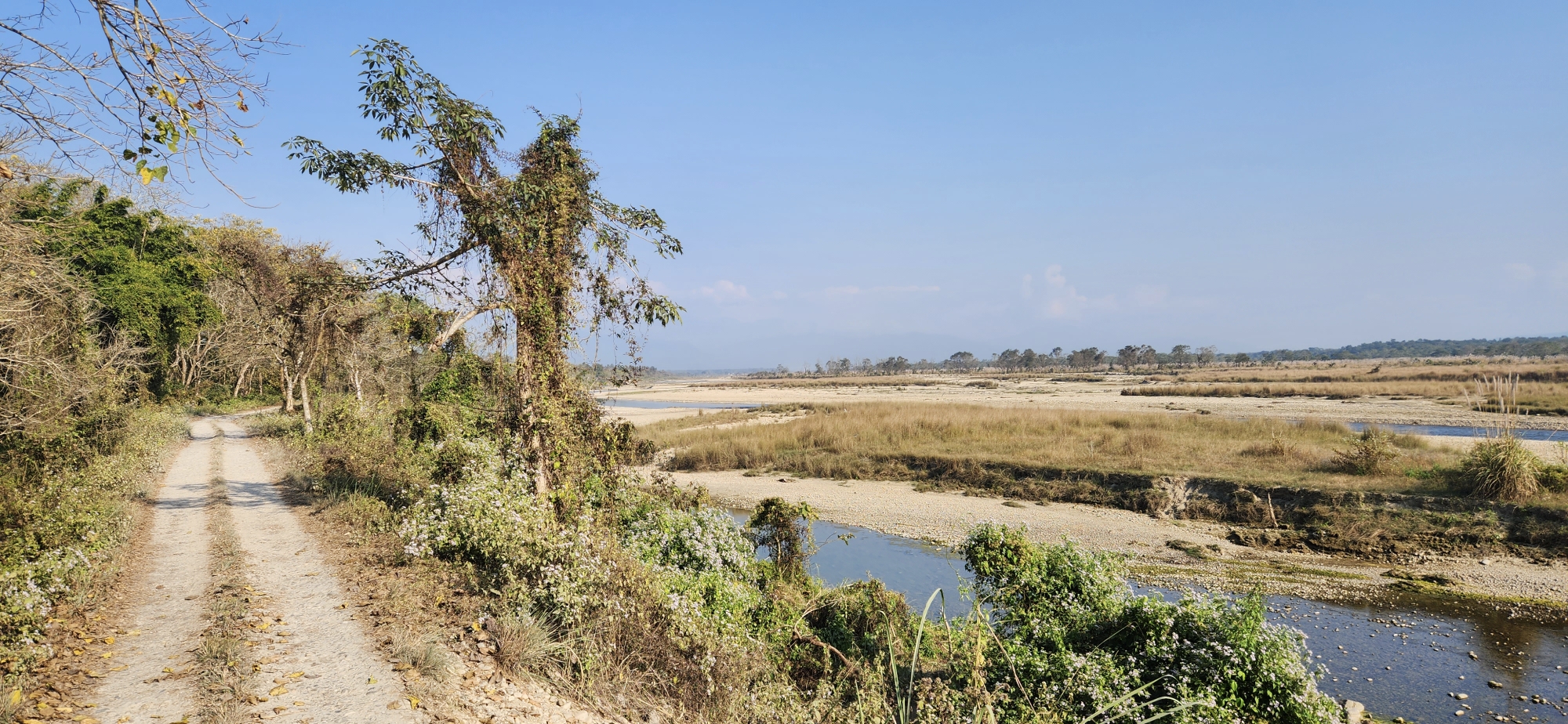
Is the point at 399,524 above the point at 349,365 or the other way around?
the other way around

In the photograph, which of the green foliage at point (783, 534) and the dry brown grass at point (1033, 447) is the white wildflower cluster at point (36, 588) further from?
the dry brown grass at point (1033, 447)

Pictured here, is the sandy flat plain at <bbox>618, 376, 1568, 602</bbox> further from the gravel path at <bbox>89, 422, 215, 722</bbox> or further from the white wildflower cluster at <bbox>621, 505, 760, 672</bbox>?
the gravel path at <bbox>89, 422, 215, 722</bbox>

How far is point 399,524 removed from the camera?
30.6 feet

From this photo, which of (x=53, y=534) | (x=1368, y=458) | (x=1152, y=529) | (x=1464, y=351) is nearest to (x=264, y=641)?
(x=53, y=534)

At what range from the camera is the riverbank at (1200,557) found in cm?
1252

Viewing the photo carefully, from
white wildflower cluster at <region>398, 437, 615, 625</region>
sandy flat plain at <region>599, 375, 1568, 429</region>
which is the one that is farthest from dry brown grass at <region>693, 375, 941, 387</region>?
white wildflower cluster at <region>398, 437, 615, 625</region>

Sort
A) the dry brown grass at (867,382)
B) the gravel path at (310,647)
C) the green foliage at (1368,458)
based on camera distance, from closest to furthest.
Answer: the gravel path at (310,647) → the green foliage at (1368,458) → the dry brown grass at (867,382)

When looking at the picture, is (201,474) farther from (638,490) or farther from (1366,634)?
(1366,634)

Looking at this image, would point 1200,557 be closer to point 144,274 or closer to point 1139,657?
point 1139,657

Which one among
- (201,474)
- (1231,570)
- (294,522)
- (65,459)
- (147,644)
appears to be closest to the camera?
(147,644)

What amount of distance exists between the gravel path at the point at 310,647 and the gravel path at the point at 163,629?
1.51 ft

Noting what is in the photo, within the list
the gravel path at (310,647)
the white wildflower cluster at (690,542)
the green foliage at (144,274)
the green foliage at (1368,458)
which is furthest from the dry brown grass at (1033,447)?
the green foliage at (144,274)

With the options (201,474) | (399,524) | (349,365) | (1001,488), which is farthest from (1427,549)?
(349,365)

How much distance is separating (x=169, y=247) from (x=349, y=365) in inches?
624
